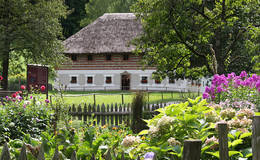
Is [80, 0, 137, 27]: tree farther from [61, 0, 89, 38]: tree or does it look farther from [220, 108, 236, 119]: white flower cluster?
[220, 108, 236, 119]: white flower cluster

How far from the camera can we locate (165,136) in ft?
10.2

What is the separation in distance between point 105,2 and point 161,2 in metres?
36.3

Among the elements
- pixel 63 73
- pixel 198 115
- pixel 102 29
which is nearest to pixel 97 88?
pixel 63 73

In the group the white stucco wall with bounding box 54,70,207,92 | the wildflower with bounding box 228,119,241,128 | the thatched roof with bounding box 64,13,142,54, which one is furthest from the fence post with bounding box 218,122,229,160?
the white stucco wall with bounding box 54,70,207,92

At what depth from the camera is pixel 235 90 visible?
9172 mm

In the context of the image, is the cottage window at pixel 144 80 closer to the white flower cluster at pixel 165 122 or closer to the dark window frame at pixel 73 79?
the dark window frame at pixel 73 79

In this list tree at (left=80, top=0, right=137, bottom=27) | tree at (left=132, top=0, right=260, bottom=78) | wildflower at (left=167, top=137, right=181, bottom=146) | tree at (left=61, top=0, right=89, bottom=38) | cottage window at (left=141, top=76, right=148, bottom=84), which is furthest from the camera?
tree at (left=61, top=0, right=89, bottom=38)

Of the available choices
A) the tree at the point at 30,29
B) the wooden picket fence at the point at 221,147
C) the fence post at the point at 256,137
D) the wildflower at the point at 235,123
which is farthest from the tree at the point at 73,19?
the fence post at the point at 256,137

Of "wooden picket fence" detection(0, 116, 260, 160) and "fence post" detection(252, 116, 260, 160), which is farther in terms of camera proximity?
"fence post" detection(252, 116, 260, 160)

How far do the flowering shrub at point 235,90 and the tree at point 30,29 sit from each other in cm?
1847

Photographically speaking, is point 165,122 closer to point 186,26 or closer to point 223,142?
point 223,142

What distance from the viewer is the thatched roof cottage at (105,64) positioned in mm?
38688

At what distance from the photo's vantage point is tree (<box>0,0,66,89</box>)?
2567 centimetres

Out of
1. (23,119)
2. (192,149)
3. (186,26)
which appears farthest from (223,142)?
(186,26)
